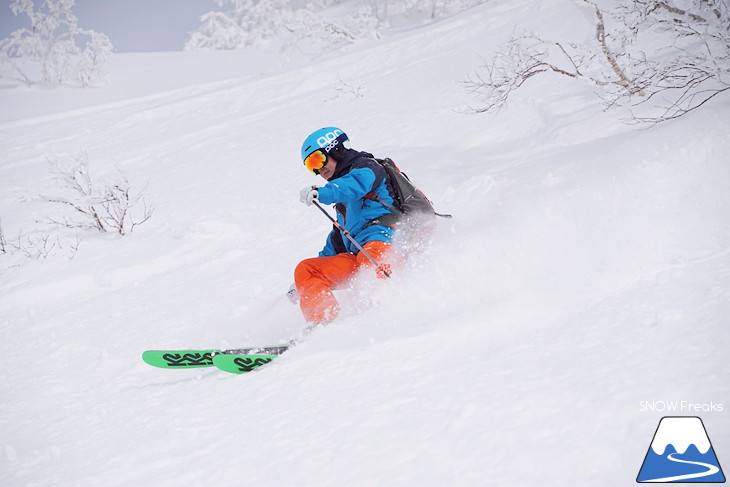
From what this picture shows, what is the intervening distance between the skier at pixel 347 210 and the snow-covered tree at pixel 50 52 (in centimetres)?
2267

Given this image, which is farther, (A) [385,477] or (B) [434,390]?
(B) [434,390]

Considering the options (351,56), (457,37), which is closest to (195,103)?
(351,56)

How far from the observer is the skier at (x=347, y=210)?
3271 millimetres

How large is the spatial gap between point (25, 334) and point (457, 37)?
13472 millimetres

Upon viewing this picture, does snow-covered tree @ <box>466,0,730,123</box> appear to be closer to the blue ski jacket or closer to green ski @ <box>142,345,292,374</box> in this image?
the blue ski jacket

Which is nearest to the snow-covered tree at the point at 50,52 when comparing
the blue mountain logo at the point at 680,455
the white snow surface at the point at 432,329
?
the white snow surface at the point at 432,329

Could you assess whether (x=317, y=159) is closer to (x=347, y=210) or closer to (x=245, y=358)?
(x=347, y=210)

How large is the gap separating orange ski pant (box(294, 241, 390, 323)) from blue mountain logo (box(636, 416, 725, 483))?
211 cm

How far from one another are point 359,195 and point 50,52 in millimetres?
26228

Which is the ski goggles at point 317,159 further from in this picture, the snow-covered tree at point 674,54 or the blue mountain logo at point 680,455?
the snow-covered tree at point 674,54

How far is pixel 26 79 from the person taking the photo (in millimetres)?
21750

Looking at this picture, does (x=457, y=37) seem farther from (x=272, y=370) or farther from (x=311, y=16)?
Answer: (x=272, y=370)

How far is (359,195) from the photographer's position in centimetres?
331

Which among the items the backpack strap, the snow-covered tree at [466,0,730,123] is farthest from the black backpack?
the snow-covered tree at [466,0,730,123]
